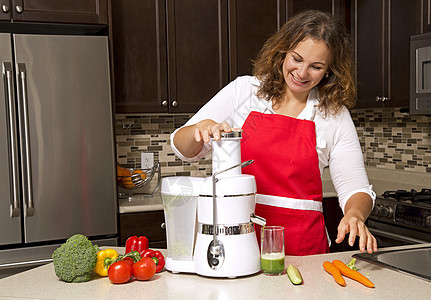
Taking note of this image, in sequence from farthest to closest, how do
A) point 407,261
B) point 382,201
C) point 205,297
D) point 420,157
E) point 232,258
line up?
point 420,157 → point 382,201 → point 407,261 → point 232,258 → point 205,297

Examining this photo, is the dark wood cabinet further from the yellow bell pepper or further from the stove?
the yellow bell pepper

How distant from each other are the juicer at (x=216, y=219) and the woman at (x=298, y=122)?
1.51 ft

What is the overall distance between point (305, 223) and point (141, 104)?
1496 mm

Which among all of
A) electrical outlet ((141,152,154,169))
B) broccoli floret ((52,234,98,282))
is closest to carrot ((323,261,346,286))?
broccoli floret ((52,234,98,282))

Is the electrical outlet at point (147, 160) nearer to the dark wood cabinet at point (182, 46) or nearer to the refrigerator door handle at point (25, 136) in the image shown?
the dark wood cabinet at point (182, 46)

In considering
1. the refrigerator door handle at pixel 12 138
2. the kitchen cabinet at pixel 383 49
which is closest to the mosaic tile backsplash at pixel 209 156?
the kitchen cabinet at pixel 383 49

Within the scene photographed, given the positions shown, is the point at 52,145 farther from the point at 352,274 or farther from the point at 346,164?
the point at 352,274

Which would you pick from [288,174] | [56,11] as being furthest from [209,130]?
[56,11]

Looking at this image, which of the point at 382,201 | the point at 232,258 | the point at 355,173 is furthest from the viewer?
the point at 382,201

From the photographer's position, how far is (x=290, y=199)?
83.0 inches

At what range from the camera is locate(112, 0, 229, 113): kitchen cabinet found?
3.21 meters

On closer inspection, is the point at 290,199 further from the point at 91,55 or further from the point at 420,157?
the point at 420,157

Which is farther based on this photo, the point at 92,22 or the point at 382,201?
the point at 382,201

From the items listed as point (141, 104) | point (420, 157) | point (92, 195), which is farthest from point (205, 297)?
point (420, 157)
